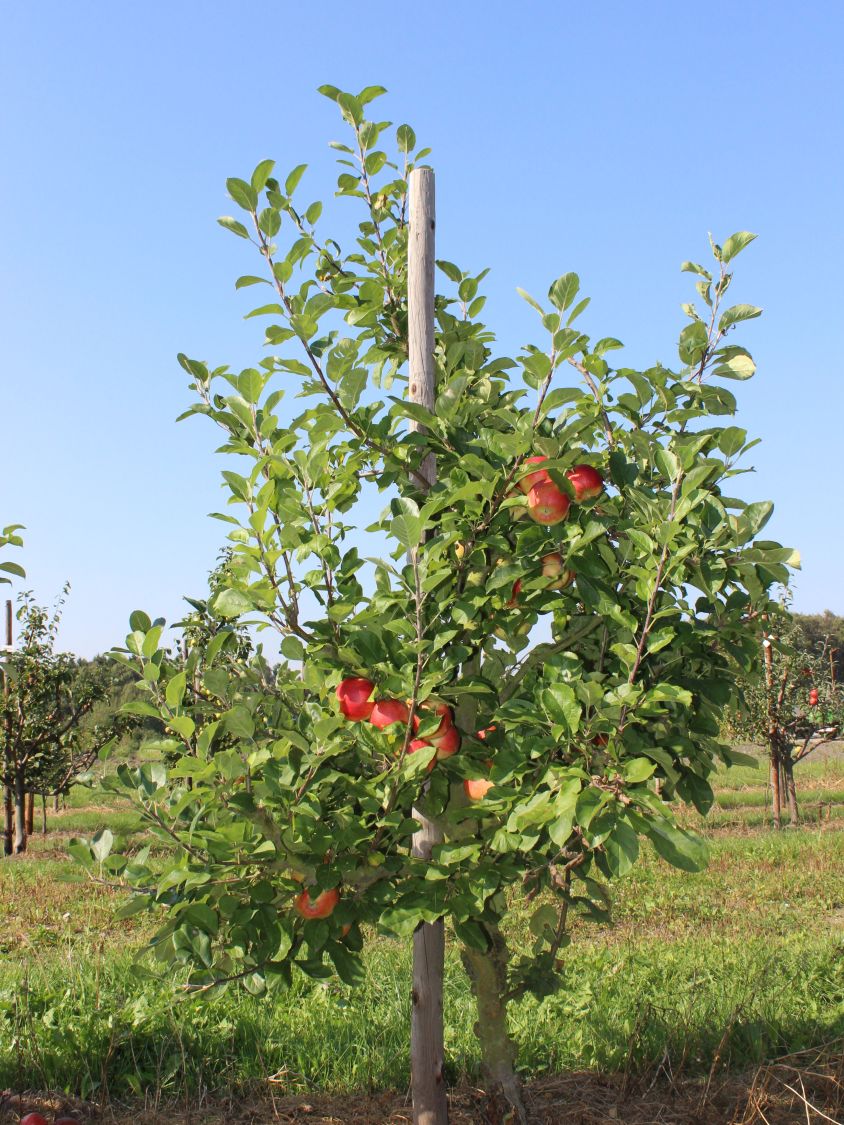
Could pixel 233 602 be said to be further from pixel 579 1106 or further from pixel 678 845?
pixel 579 1106

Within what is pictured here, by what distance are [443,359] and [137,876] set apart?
1.69 meters

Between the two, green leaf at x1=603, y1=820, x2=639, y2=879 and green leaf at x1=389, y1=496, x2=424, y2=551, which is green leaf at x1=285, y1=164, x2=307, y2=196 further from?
green leaf at x1=603, y1=820, x2=639, y2=879

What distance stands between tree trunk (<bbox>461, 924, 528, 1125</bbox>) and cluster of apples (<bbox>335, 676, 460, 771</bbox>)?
2.59ft

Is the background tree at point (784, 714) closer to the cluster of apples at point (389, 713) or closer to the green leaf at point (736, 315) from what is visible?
the green leaf at point (736, 315)

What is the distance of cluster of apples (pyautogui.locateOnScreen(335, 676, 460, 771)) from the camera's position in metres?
2.24

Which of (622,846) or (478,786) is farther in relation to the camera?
(478,786)

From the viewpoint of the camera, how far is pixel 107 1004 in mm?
4168

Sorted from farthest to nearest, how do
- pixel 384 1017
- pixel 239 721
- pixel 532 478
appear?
pixel 384 1017 → pixel 532 478 → pixel 239 721

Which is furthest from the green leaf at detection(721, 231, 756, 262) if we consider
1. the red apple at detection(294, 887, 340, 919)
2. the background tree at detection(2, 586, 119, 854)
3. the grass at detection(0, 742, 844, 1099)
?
the background tree at detection(2, 586, 119, 854)

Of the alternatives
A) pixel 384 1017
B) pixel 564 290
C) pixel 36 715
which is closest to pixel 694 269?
pixel 564 290

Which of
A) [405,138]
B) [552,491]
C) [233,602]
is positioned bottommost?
[233,602]

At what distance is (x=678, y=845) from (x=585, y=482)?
99cm

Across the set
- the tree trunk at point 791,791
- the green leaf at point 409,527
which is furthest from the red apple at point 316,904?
the tree trunk at point 791,791

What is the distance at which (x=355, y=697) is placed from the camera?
7.57 ft
